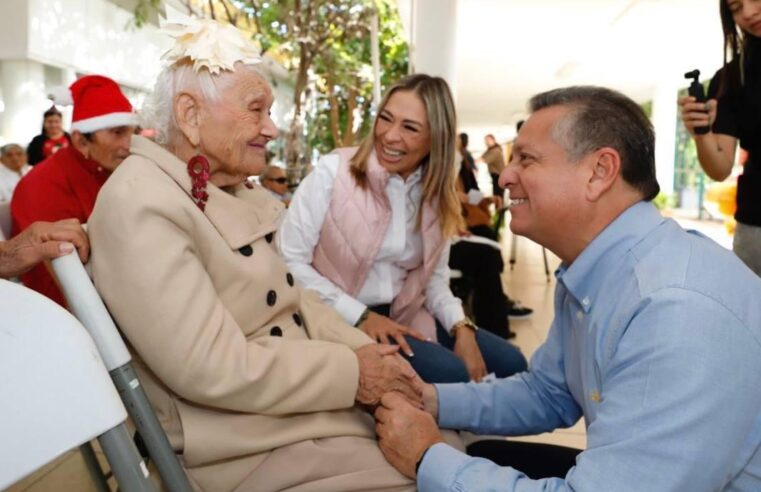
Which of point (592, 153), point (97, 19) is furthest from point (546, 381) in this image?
point (97, 19)

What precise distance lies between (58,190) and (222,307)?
1.74m

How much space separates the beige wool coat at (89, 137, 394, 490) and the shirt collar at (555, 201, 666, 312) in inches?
18.4

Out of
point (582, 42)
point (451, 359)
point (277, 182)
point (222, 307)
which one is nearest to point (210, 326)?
point (222, 307)

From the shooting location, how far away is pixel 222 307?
1183 mm

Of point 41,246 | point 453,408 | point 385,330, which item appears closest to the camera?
point 41,246

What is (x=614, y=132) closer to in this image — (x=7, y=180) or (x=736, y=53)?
(x=736, y=53)

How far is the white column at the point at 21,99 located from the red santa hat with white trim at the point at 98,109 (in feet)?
18.7

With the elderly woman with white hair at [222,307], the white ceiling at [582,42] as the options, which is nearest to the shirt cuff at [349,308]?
the elderly woman with white hair at [222,307]

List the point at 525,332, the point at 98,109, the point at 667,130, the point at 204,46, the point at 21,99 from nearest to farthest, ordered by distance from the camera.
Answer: the point at 204,46, the point at 98,109, the point at 525,332, the point at 21,99, the point at 667,130

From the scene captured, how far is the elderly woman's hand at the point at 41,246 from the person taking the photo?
108cm

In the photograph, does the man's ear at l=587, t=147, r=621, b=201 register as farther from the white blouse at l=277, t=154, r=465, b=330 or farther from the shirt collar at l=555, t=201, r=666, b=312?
the white blouse at l=277, t=154, r=465, b=330

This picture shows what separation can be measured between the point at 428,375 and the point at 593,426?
0.92m

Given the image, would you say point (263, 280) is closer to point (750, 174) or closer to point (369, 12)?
point (750, 174)

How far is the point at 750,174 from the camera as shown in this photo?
6.49 ft
